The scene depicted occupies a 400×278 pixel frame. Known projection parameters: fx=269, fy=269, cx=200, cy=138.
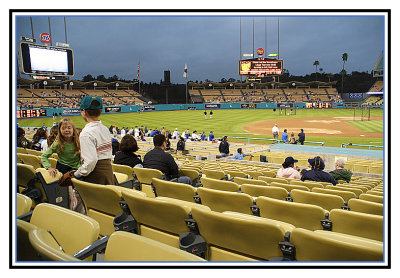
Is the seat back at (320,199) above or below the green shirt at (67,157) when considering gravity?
below

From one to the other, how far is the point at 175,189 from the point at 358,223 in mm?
2620

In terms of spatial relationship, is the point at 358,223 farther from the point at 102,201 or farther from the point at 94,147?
the point at 94,147

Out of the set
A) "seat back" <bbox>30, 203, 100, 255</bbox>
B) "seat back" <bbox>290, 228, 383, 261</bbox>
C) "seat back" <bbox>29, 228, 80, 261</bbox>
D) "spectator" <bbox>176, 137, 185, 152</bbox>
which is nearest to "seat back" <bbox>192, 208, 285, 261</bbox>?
"seat back" <bbox>290, 228, 383, 261</bbox>

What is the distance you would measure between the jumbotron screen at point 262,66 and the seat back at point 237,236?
73.5 meters

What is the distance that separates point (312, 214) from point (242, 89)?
91.7 meters

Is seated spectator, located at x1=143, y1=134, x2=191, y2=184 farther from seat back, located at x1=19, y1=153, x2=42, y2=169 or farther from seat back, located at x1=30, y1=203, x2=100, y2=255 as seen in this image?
seat back, located at x1=30, y1=203, x2=100, y2=255

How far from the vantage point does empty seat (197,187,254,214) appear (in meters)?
3.76

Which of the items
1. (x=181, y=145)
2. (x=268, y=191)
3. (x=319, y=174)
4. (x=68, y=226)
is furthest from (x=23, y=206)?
(x=181, y=145)

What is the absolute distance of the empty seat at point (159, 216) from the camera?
2668 millimetres

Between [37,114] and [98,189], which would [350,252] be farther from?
[37,114]

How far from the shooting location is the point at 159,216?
111 inches

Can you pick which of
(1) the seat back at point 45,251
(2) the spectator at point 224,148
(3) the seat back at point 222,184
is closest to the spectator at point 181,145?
(2) the spectator at point 224,148

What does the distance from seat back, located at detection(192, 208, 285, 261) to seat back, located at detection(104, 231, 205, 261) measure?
2.09 ft

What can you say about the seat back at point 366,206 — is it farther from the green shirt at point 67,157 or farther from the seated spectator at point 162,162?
the green shirt at point 67,157
